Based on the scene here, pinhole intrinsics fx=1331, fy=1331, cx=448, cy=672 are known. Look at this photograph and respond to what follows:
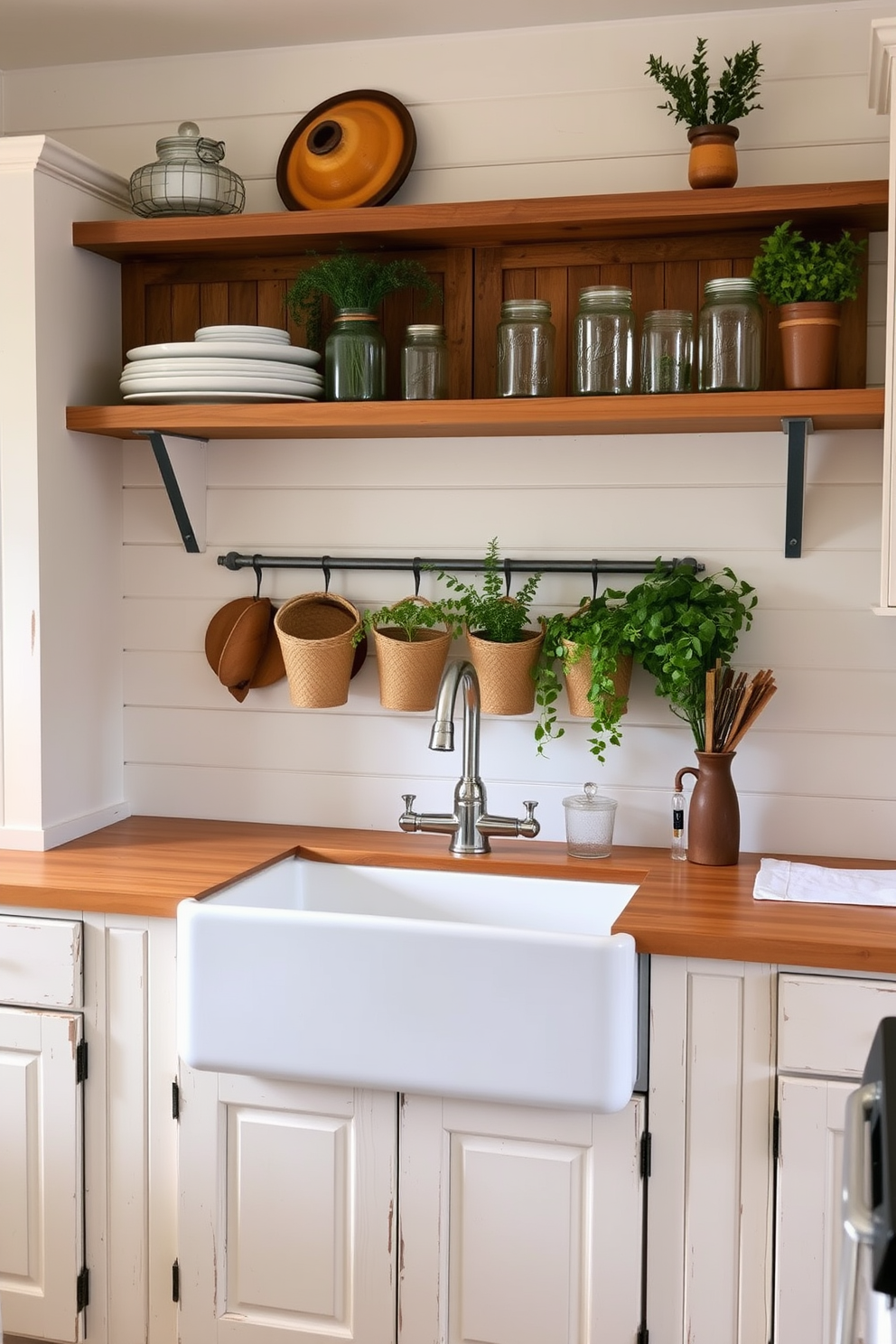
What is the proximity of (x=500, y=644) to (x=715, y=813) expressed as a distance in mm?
469

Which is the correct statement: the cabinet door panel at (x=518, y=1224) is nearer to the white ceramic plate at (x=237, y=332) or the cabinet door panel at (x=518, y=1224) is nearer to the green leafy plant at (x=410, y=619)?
the green leafy plant at (x=410, y=619)

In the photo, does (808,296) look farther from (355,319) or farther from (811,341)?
(355,319)

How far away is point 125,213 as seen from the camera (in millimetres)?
2584

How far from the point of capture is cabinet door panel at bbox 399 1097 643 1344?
1.87 m

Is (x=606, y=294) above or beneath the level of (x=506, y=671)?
above

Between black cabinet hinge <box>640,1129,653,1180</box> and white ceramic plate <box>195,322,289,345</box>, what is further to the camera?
white ceramic plate <box>195,322,289,345</box>

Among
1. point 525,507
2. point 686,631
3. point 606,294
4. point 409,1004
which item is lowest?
point 409,1004

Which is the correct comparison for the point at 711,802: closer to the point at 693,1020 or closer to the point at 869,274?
the point at 693,1020

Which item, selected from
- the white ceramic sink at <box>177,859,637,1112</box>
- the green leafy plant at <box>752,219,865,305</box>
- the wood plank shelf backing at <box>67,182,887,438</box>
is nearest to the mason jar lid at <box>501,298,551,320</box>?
the wood plank shelf backing at <box>67,182,887,438</box>

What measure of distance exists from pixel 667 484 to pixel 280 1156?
1.30 metres

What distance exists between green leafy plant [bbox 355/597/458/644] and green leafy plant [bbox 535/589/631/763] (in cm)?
19

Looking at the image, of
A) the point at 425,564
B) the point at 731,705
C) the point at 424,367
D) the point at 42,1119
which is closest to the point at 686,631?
the point at 731,705

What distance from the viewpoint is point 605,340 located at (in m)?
2.21

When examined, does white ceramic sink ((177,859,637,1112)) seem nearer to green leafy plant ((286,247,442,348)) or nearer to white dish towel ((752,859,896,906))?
white dish towel ((752,859,896,906))
